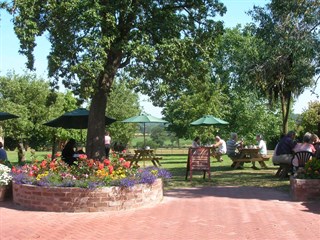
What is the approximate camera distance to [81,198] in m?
7.68

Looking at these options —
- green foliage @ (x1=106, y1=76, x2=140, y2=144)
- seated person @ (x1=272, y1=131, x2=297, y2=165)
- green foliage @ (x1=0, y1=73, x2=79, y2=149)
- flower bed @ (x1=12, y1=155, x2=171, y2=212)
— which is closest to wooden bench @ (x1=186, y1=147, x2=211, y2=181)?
seated person @ (x1=272, y1=131, x2=297, y2=165)

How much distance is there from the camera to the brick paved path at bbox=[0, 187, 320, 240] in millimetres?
6066

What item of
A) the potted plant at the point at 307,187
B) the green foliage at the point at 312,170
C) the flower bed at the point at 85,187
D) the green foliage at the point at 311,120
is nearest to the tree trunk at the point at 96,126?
the flower bed at the point at 85,187

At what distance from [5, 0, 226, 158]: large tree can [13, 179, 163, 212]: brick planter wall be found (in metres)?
3.03

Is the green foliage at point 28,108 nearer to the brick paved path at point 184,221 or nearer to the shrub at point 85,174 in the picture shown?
the shrub at point 85,174

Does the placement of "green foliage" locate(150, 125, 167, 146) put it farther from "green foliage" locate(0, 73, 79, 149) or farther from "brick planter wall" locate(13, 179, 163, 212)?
"brick planter wall" locate(13, 179, 163, 212)

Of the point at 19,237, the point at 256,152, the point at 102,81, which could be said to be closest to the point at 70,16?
the point at 102,81

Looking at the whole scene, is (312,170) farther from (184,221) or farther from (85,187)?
(85,187)

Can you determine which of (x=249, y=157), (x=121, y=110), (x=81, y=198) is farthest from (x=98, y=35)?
(x=121, y=110)

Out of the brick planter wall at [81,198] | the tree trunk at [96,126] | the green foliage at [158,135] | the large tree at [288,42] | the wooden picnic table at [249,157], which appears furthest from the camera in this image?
the green foliage at [158,135]

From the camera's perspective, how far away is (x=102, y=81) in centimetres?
1161

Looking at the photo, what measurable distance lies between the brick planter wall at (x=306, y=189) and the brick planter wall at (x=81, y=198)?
3.19 metres

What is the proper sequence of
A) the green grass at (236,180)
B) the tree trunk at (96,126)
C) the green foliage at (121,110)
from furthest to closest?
the green foliage at (121,110)
the tree trunk at (96,126)
the green grass at (236,180)

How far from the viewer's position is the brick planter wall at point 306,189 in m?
8.61
